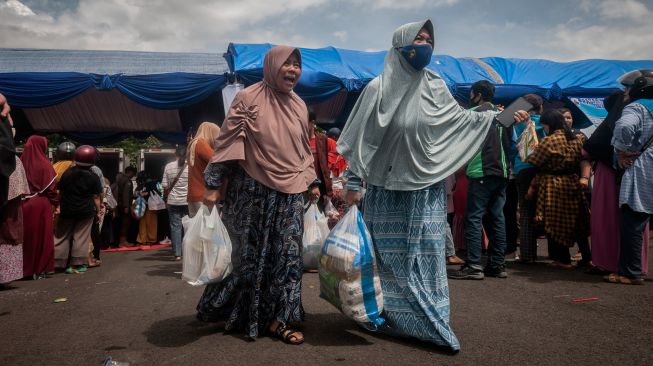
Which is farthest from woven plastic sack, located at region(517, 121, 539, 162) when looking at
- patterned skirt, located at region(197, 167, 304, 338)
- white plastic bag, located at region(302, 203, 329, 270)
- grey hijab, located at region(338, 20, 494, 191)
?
patterned skirt, located at region(197, 167, 304, 338)

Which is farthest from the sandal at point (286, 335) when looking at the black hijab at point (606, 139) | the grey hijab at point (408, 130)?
the black hijab at point (606, 139)

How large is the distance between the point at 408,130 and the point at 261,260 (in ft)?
4.04

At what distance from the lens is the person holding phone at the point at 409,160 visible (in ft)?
9.64

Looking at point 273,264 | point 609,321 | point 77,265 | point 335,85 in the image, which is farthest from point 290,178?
point 335,85

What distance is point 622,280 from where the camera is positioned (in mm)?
4617

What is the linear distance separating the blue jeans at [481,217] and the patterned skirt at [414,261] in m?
1.83

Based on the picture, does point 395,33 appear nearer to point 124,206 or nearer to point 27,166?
point 27,166

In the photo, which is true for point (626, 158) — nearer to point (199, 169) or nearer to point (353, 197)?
point (353, 197)

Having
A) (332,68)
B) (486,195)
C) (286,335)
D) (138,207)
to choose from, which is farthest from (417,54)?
(138,207)

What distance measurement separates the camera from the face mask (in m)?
2.96

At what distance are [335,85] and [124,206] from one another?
5.29m

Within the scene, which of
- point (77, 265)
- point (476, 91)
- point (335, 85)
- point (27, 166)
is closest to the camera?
point (476, 91)

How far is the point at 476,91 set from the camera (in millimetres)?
4879

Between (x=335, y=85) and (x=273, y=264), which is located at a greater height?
(x=335, y=85)
